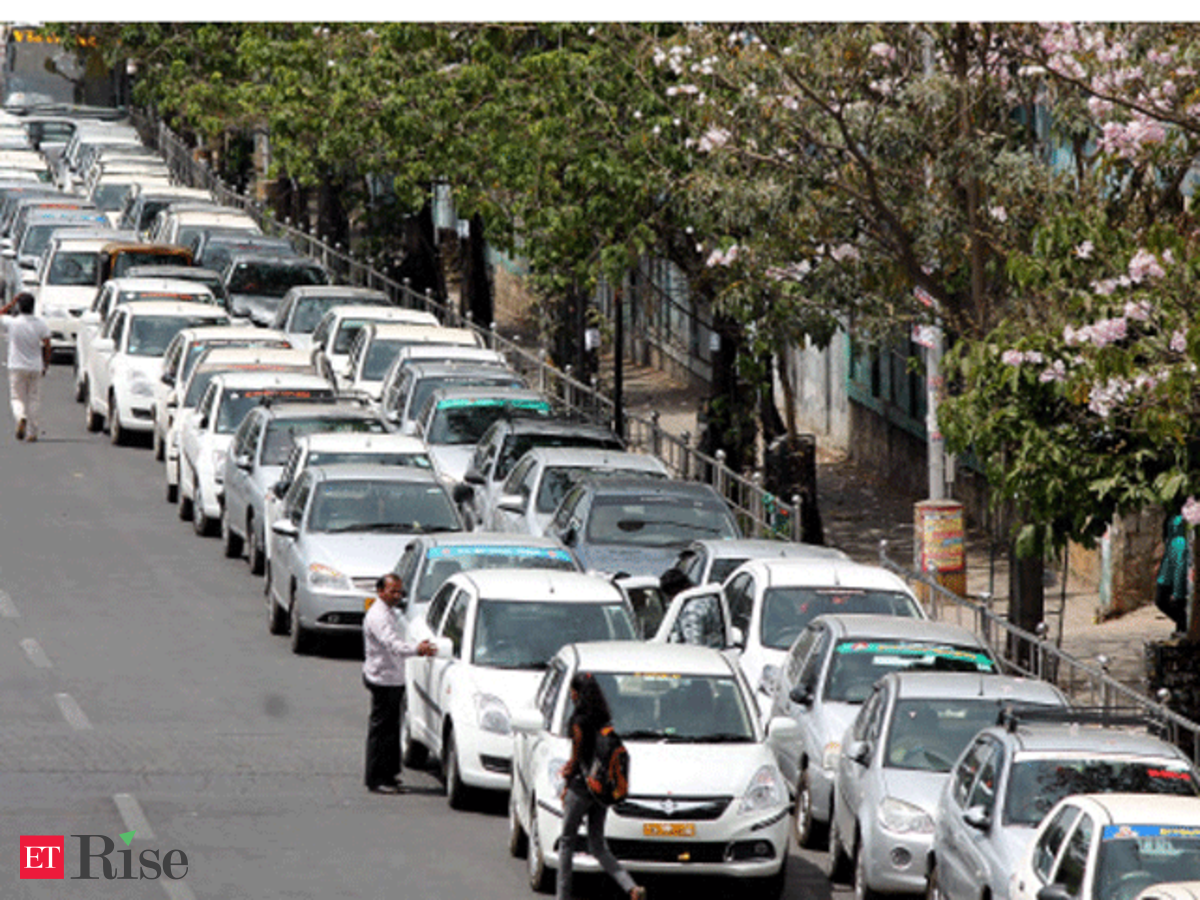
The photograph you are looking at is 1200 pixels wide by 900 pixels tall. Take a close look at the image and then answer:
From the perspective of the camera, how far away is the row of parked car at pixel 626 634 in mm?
15859

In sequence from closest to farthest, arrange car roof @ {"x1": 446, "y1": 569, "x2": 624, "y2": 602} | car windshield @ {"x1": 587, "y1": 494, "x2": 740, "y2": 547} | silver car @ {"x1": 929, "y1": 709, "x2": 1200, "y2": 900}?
silver car @ {"x1": 929, "y1": 709, "x2": 1200, "y2": 900}, car roof @ {"x1": 446, "y1": 569, "x2": 624, "y2": 602}, car windshield @ {"x1": 587, "y1": 494, "x2": 740, "y2": 547}

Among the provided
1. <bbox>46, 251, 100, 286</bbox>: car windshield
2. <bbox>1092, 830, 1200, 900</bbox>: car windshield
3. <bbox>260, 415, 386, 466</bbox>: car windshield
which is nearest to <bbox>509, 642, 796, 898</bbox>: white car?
<bbox>1092, 830, 1200, 900</bbox>: car windshield

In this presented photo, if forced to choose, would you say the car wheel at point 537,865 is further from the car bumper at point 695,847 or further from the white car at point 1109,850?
the white car at point 1109,850

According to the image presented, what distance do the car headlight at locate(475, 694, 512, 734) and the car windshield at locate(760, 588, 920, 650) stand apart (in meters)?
3.18

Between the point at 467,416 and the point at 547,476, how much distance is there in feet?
14.0

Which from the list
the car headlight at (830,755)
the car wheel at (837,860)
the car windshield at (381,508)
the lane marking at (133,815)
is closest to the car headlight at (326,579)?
the car windshield at (381,508)

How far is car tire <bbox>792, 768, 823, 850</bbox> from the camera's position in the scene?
19.2 metres

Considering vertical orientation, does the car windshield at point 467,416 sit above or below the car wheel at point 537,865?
above

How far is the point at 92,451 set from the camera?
118ft

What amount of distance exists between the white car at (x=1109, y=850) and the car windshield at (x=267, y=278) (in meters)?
30.9

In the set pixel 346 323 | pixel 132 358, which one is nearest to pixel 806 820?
pixel 132 358

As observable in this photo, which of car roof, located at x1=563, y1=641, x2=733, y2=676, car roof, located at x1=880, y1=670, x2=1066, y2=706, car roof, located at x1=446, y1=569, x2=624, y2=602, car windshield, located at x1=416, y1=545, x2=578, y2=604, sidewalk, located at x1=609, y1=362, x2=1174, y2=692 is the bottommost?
sidewalk, located at x1=609, y1=362, x2=1174, y2=692

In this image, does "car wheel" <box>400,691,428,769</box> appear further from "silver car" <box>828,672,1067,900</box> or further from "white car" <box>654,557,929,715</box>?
"silver car" <box>828,672,1067,900</box>

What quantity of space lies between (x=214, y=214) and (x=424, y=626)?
31114 mm
